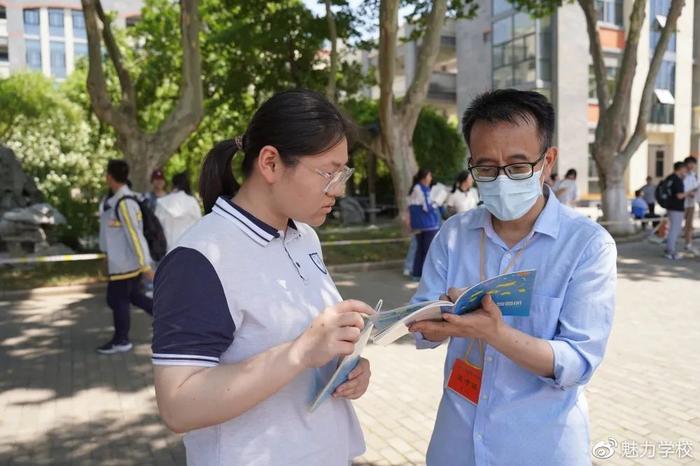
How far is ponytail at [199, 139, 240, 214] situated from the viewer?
5.96ft

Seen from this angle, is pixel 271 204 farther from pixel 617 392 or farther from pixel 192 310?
pixel 617 392

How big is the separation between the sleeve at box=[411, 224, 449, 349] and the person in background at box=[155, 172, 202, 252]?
230 inches

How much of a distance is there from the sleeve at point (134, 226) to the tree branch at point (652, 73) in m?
12.2

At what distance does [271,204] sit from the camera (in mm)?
1615

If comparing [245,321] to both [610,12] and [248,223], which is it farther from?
[610,12]

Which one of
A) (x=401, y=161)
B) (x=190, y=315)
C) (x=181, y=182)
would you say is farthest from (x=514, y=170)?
(x=401, y=161)

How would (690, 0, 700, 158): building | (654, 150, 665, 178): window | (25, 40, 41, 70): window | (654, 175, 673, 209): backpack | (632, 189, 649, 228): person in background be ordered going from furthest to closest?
1. (25, 40, 41, 70): window
2. (690, 0, 700, 158): building
3. (654, 150, 665, 178): window
4. (632, 189, 649, 228): person in background
5. (654, 175, 673, 209): backpack

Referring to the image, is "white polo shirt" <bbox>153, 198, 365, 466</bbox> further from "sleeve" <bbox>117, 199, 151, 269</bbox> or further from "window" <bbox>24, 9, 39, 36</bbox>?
"window" <bbox>24, 9, 39, 36</bbox>

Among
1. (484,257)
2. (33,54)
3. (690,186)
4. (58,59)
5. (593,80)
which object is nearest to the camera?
(484,257)

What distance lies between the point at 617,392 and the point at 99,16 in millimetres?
9681

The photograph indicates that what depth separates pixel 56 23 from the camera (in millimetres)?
57188

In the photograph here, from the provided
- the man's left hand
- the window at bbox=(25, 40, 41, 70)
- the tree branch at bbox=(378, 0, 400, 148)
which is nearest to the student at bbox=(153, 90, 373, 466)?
the man's left hand

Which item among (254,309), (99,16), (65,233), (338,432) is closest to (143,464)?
(338,432)

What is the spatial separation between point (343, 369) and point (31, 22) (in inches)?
2586
